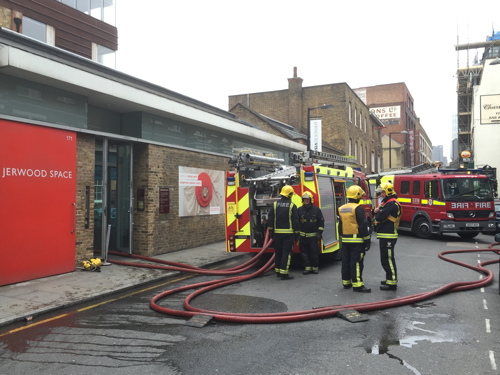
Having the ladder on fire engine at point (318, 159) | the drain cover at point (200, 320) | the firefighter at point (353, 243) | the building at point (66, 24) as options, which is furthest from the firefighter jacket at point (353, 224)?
the building at point (66, 24)

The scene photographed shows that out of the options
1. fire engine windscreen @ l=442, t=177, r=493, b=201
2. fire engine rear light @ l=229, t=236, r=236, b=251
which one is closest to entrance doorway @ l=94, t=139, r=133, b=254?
fire engine rear light @ l=229, t=236, r=236, b=251

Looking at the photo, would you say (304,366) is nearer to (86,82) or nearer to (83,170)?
(83,170)

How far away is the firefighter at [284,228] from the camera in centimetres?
785

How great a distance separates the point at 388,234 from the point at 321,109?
26717 millimetres

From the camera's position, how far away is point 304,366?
377 centimetres

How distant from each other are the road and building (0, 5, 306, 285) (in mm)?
2418

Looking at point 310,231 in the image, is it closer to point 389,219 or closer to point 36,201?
point 389,219

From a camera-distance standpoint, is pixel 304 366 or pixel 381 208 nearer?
pixel 304 366

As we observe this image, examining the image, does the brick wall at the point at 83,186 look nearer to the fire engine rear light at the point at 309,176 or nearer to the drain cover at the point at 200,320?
the drain cover at the point at 200,320

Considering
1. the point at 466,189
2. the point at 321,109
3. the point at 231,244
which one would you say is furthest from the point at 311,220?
the point at 321,109

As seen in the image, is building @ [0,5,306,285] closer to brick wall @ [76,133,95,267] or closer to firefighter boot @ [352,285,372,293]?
brick wall @ [76,133,95,267]

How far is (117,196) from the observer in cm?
1089

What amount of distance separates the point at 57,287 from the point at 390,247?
5.81 metres

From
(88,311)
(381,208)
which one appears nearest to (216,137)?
(381,208)
